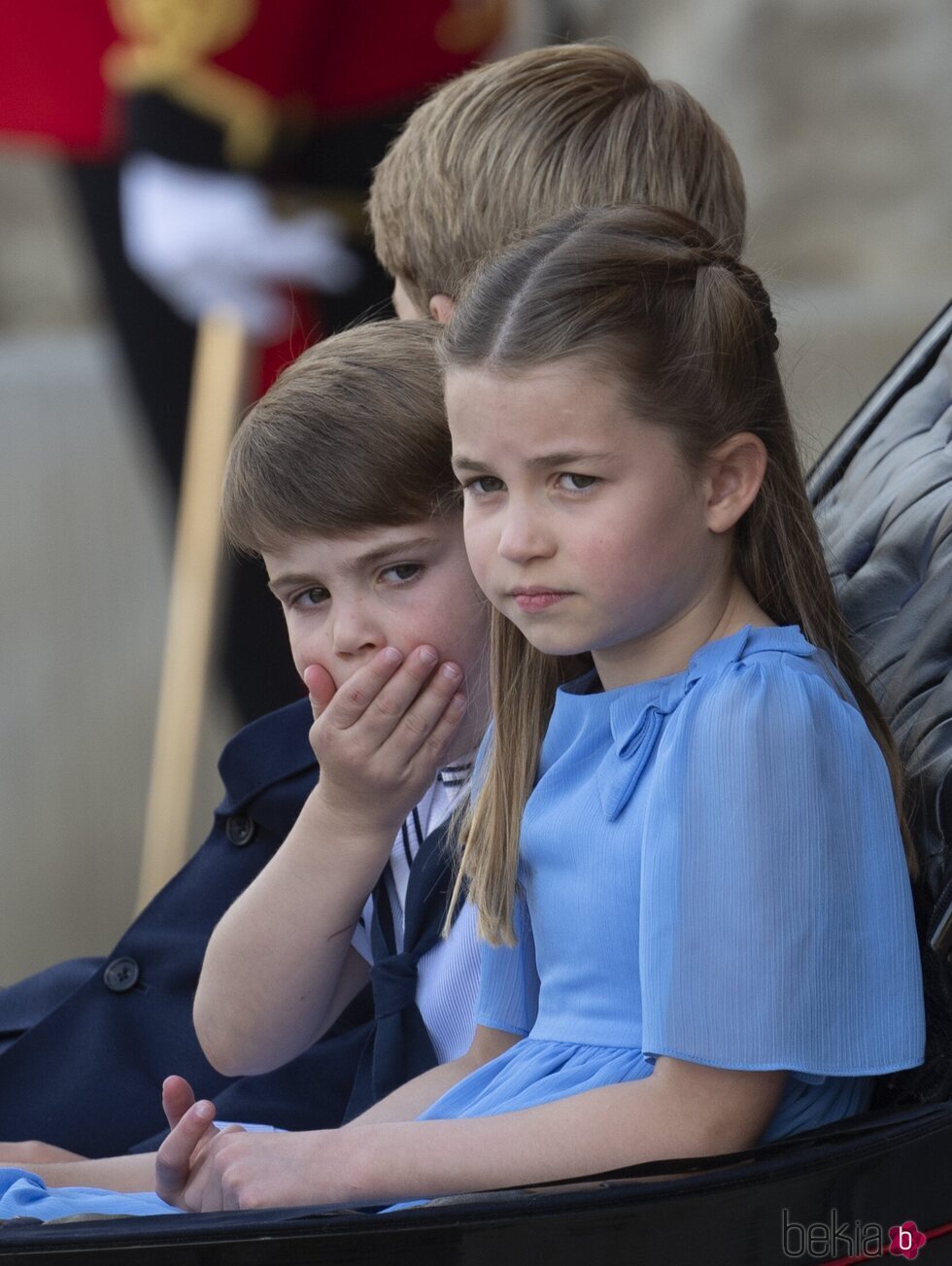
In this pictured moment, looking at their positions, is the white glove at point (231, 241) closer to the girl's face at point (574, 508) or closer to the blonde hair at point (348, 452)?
the blonde hair at point (348, 452)

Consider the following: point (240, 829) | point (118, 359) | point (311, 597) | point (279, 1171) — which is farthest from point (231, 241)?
point (279, 1171)

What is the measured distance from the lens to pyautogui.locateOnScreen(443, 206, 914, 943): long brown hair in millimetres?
938

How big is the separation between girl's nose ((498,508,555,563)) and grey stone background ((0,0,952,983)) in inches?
84.7

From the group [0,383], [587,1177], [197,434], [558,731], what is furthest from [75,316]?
[587,1177]

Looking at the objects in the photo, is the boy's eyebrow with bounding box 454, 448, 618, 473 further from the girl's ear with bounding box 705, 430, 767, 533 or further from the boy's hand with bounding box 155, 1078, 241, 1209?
the boy's hand with bounding box 155, 1078, 241, 1209

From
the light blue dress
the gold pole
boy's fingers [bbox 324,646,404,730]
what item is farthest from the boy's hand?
the gold pole

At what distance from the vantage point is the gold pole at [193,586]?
2844 millimetres

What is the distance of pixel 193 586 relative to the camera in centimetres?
299

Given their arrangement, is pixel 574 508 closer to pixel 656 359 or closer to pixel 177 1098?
pixel 656 359

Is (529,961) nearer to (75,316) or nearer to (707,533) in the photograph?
(707,533)

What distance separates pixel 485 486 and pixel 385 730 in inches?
8.4

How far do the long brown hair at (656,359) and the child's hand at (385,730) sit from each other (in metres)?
0.07

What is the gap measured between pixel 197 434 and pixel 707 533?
6.69 ft

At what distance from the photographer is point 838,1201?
2.82ft
